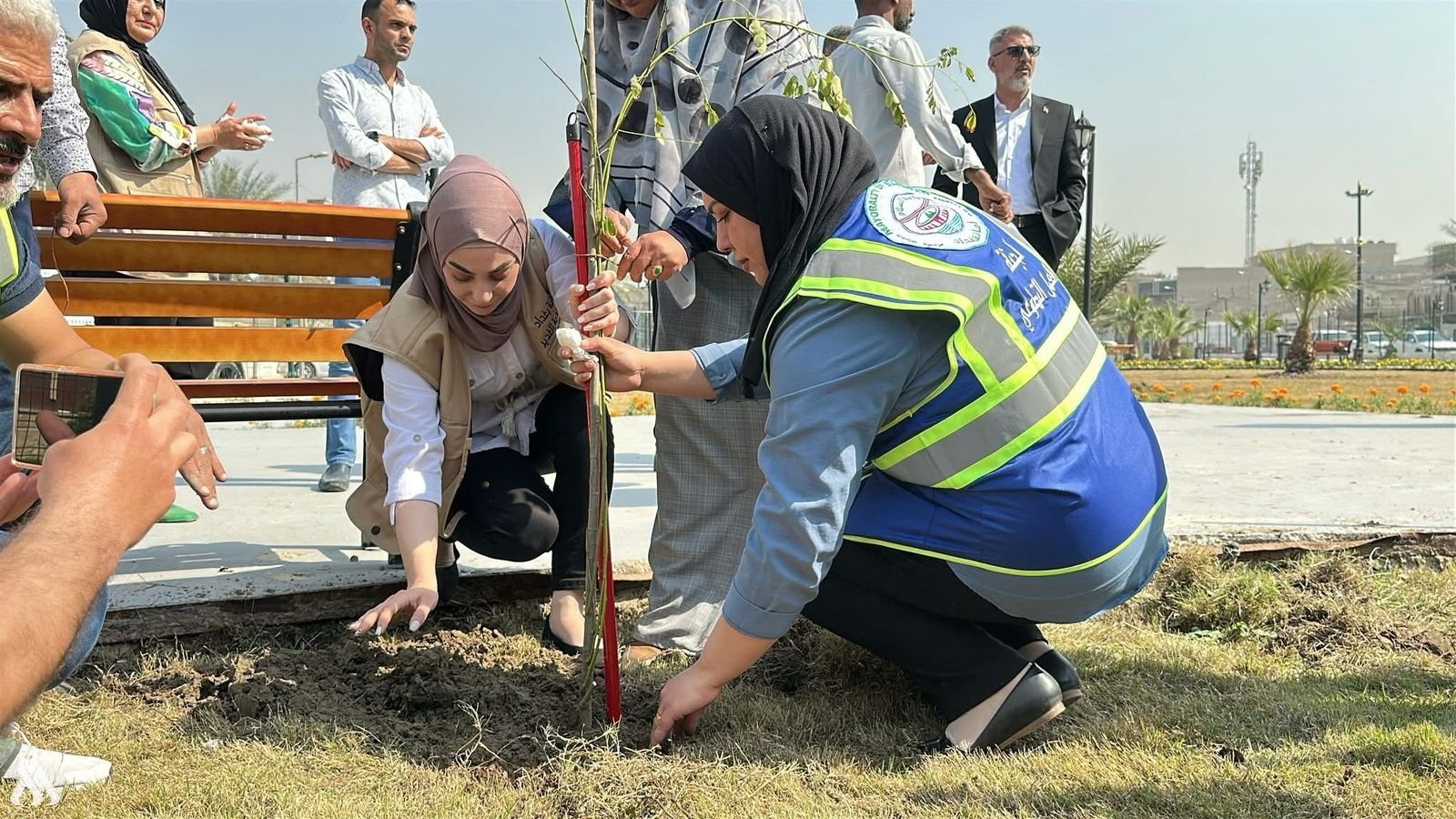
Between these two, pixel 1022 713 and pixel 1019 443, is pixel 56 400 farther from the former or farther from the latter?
pixel 1022 713

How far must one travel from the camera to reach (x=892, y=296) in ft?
6.57

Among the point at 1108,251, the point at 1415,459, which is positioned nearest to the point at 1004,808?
the point at 1415,459

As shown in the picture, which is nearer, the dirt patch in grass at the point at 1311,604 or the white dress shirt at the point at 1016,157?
the dirt patch in grass at the point at 1311,604

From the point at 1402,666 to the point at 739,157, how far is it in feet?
6.99

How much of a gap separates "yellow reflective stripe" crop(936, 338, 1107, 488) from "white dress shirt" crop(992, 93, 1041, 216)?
3921 mm

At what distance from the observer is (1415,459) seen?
20.0 feet

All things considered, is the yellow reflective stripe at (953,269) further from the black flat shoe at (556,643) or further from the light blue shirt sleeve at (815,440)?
the black flat shoe at (556,643)

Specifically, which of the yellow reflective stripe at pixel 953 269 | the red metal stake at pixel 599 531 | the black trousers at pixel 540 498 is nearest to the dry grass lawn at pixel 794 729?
the red metal stake at pixel 599 531

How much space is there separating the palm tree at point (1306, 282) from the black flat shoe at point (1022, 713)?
22.2 meters

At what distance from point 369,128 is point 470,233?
9.29 feet

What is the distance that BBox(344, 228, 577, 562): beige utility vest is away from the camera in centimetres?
284

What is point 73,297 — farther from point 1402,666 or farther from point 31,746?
point 1402,666

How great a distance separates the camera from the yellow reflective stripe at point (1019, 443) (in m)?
2.13

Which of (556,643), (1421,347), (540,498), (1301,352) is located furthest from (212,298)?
(1421,347)
